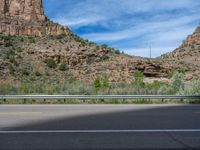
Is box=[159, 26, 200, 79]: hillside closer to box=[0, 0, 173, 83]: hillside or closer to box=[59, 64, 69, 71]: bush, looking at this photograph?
box=[0, 0, 173, 83]: hillside

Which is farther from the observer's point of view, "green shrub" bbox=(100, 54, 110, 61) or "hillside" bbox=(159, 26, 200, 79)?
"hillside" bbox=(159, 26, 200, 79)

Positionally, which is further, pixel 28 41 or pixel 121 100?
pixel 28 41

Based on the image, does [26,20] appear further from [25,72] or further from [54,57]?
[25,72]

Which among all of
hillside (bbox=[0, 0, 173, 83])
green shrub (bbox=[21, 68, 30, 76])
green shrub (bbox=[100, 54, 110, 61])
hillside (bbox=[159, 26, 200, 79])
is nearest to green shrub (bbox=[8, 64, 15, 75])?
hillside (bbox=[0, 0, 173, 83])

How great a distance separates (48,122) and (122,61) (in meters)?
65.3

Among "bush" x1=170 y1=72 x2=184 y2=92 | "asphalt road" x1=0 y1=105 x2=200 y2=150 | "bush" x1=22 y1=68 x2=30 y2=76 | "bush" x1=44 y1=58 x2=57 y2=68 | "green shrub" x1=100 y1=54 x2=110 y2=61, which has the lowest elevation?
"asphalt road" x1=0 y1=105 x2=200 y2=150

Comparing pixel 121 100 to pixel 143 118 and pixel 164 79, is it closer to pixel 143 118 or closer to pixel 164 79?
pixel 143 118

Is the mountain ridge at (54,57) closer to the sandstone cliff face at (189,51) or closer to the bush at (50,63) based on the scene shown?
the bush at (50,63)

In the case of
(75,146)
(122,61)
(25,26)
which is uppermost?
(25,26)

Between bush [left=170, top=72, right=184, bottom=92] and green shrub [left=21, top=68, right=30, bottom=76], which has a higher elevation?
green shrub [left=21, top=68, right=30, bottom=76]

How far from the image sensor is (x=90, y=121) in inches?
440

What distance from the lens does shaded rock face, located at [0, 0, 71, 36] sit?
264 ft

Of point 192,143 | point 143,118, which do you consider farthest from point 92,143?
point 143,118

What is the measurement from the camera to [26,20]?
87.7 m
